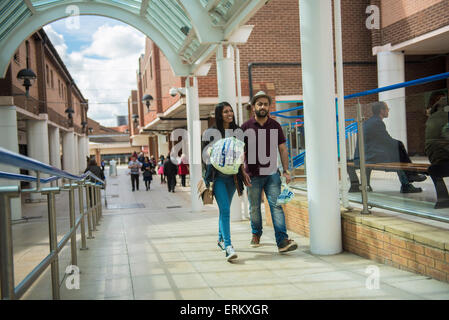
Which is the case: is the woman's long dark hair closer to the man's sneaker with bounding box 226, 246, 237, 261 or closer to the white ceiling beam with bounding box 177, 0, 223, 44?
the man's sneaker with bounding box 226, 246, 237, 261

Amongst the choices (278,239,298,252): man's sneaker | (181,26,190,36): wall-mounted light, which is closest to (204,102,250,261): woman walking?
(278,239,298,252): man's sneaker

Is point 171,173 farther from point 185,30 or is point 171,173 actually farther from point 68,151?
point 68,151

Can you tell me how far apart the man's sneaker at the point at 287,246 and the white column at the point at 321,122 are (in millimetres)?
214

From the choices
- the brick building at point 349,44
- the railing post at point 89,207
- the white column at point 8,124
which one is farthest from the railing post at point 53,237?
the brick building at point 349,44

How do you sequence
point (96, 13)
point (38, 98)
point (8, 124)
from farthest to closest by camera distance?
point (38, 98), point (8, 124), point (96, 13)

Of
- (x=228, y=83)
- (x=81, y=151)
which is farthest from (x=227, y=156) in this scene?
(x=81, y=151)

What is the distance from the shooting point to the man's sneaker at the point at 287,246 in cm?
468

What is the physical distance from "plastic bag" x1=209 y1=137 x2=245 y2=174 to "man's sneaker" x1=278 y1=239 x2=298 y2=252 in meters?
0.93

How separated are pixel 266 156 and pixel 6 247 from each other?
3198mm

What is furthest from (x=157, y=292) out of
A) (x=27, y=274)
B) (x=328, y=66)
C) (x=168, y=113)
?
(x=168, y=113)

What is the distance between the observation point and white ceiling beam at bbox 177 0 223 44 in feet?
23.3

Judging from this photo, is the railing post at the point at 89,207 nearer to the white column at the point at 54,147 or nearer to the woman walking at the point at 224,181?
the woman walking at the point at 224,181

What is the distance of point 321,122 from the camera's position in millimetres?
4508

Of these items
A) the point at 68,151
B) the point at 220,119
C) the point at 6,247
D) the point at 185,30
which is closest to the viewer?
the point at 6,247
